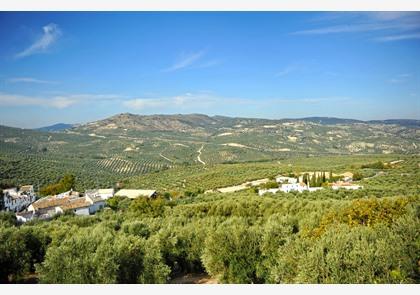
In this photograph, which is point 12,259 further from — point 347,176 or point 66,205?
point 347,176

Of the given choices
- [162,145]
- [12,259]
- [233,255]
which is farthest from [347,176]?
[162,145]

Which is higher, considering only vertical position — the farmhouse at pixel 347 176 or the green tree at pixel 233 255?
the green tree at pixel 233 255

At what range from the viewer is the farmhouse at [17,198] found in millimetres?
27487

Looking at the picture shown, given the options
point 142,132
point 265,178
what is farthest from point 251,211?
point 142,132

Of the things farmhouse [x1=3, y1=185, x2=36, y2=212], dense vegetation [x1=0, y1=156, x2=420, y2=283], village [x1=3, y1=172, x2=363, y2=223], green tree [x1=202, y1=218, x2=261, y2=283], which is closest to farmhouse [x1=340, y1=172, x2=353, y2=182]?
village [x1=3, y1=172, x2=363, y2=223]

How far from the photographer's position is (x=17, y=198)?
1093 inches

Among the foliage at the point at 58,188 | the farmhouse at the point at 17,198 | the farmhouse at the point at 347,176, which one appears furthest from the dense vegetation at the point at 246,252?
the farmhouse at the point at 347,176

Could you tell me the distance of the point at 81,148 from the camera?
217 ft

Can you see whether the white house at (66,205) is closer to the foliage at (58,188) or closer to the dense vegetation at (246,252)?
the foliage at (58,188)
